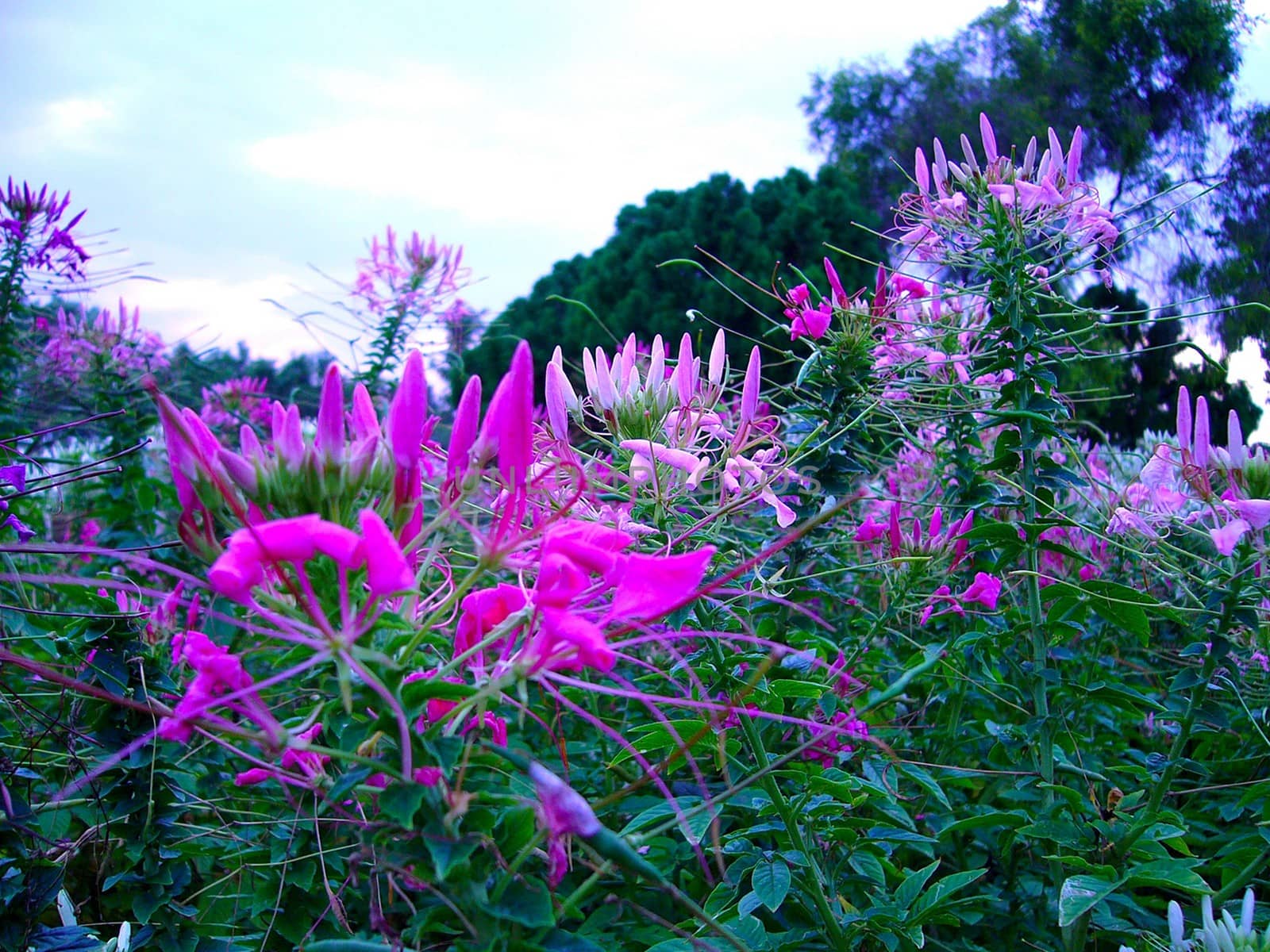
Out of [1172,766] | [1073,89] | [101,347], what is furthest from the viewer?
[1073,89]

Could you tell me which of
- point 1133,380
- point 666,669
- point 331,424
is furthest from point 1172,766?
point 1133,380

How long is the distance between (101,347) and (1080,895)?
4.23 metres

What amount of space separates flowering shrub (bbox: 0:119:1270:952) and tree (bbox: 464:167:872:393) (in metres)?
7.33

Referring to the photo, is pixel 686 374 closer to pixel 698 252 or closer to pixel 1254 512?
pixel 1254 512

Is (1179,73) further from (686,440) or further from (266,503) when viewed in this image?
(266,503)

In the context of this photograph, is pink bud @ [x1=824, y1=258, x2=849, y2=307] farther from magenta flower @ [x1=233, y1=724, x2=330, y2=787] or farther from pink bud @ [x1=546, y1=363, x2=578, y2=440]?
magenta flower @ [x1=233, y1=724, x2=330, y2=787]

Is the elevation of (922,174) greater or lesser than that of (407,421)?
greater

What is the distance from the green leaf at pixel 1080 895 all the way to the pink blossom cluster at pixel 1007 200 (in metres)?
1.35

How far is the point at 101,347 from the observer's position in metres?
3.93

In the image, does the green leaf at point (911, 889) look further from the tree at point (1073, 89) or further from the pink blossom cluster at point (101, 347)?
the tree at point (1073, 89)

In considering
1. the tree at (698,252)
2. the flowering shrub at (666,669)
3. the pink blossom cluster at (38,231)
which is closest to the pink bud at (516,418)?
the flowering shrub at (666,669)

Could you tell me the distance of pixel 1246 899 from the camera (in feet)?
3.92

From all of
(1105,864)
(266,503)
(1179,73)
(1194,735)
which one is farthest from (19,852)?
(1179,73)

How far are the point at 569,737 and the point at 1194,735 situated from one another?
1.75 m
